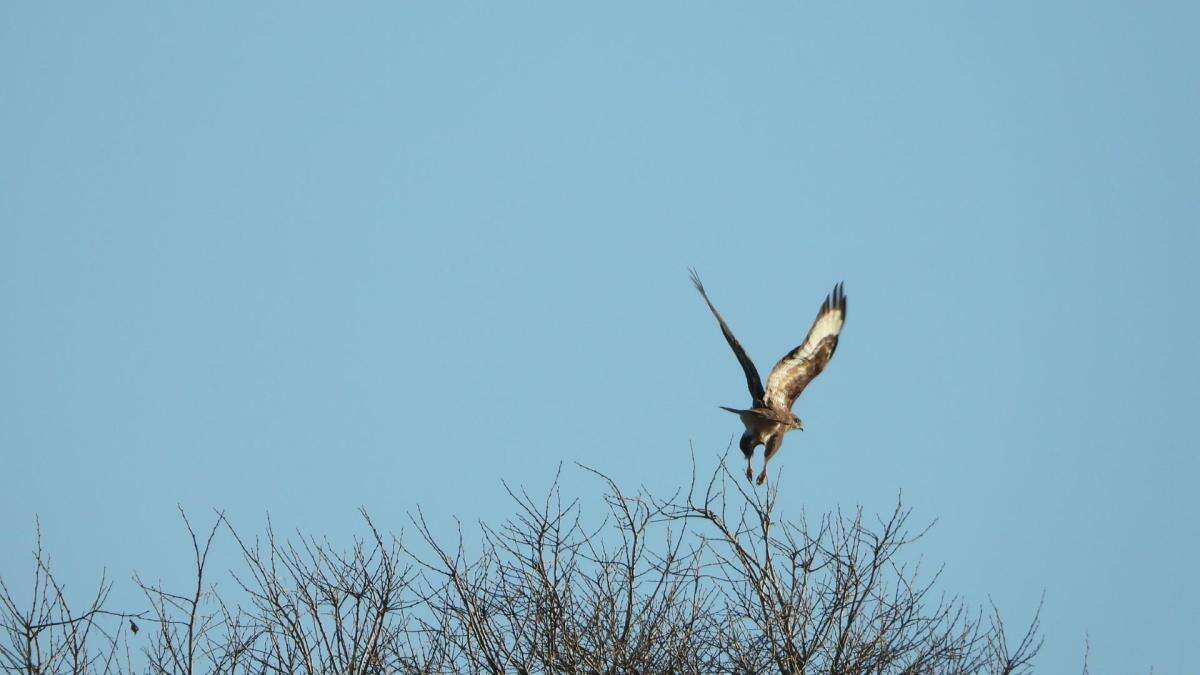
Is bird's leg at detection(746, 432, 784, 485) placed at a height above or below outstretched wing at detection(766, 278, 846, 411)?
below

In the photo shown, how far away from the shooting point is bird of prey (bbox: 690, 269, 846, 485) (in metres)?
13.2

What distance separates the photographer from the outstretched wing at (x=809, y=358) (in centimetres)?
1411

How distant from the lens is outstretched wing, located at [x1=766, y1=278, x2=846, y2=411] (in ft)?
46.3

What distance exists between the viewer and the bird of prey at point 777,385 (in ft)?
43.3

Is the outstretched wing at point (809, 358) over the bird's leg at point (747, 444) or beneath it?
over

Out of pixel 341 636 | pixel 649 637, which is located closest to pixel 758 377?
pixel 649 637

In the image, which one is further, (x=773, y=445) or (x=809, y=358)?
(x=809, y=358)

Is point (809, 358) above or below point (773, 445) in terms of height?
above

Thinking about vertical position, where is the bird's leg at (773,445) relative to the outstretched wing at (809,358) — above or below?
below

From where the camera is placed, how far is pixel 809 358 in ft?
49.9

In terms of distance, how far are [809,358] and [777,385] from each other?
3.87 ft

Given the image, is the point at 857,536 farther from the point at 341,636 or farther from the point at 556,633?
the point at 341,636

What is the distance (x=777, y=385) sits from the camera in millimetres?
14148

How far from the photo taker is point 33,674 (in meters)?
8.64
